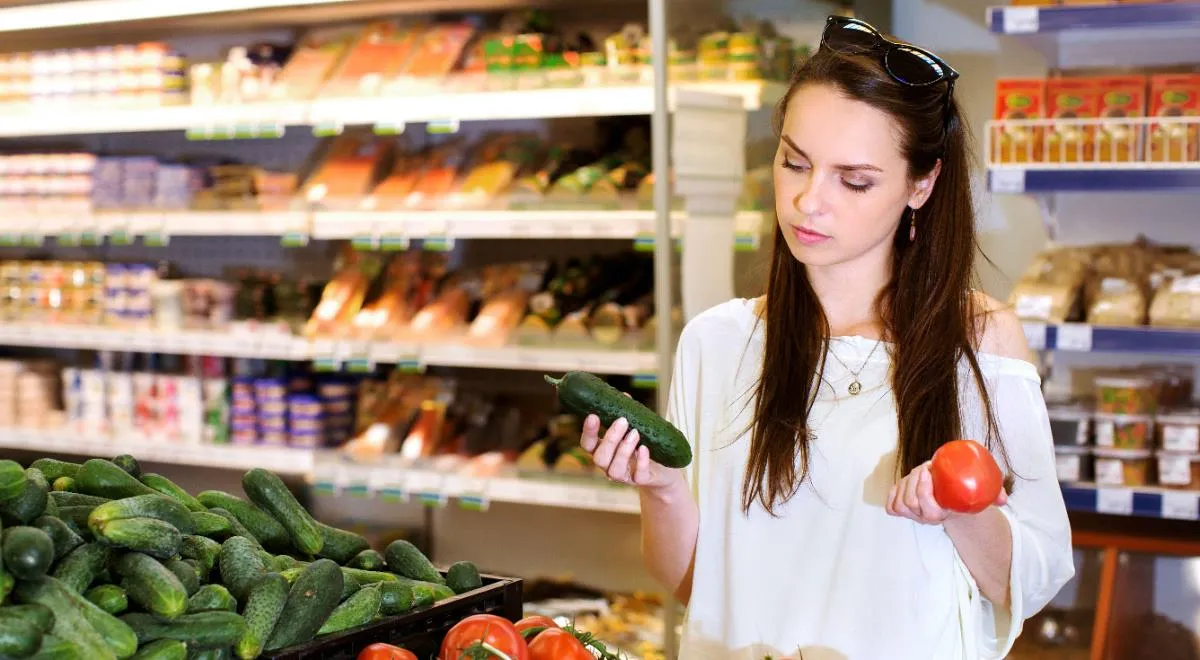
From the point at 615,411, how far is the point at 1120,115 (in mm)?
1975

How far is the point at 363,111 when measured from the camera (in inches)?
151

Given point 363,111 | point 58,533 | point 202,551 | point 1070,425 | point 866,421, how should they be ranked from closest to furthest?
point 58,533, point 202,551, point 866,421, point 1070,425, point 363,111

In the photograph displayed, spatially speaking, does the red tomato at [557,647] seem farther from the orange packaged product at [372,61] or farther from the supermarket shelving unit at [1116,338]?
the orange packaged product at [372,61]

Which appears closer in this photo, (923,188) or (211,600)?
(211,600)

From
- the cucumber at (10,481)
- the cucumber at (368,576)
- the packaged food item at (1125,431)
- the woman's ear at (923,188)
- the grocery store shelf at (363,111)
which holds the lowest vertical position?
the packaged food item at (1125,431)

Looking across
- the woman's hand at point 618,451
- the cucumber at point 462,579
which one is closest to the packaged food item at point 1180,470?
the woman's hand at point 618,451

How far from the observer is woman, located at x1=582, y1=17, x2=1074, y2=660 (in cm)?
168

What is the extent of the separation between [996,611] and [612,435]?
64 centimetres

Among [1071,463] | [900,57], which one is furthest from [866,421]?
[1071,463]

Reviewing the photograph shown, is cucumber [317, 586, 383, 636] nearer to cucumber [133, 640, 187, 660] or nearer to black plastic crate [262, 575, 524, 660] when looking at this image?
black plastic crate [262, 575, 524, 660]

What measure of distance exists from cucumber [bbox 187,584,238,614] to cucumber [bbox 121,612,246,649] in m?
0.03

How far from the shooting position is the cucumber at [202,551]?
58.4 inches

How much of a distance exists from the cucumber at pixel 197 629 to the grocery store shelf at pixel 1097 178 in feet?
7.24

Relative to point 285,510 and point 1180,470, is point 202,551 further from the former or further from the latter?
point 1180,470
